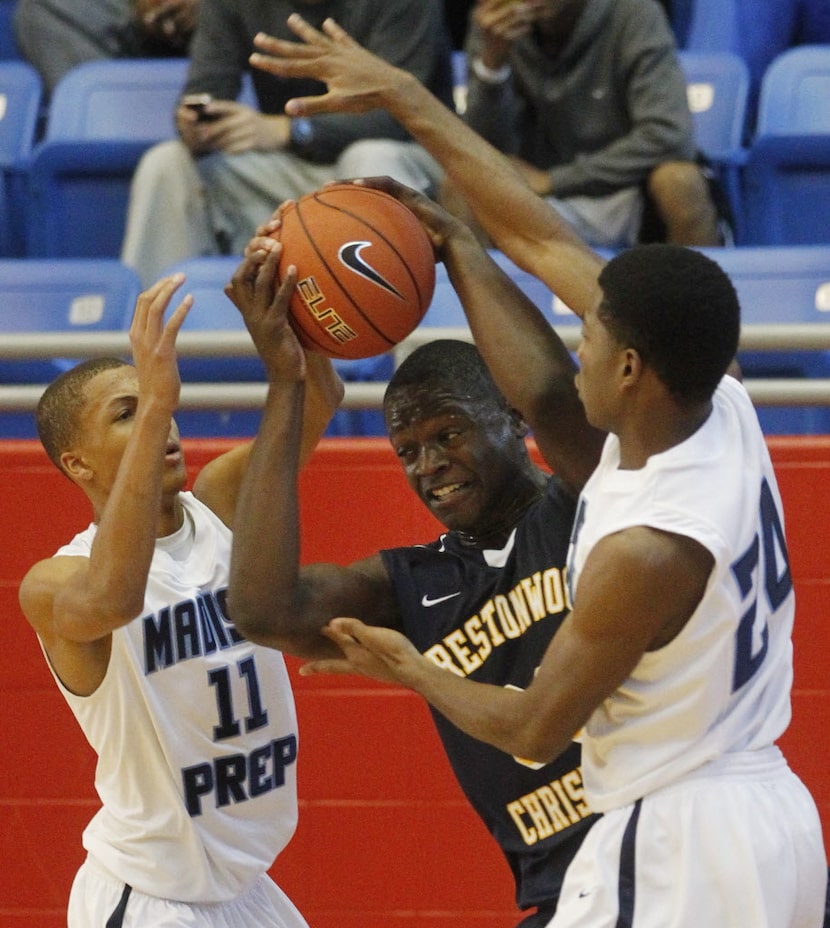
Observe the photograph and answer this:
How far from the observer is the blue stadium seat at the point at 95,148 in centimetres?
558

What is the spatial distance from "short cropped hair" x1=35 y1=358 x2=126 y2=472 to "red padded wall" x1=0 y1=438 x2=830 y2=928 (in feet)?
2.62

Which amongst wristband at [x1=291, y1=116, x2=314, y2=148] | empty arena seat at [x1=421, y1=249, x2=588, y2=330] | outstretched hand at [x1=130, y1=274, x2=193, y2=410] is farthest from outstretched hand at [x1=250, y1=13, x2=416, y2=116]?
wristband at [x1=291, y1=116, x2=314, y2=148]

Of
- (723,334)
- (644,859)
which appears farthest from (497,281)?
(644,859)

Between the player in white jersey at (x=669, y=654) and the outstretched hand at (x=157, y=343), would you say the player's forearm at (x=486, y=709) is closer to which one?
the player in white jersey at (x=669, y=654)

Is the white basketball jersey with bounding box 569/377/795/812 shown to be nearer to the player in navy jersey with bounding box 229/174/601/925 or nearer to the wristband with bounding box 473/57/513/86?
the player in navy jersey with bounding box 229/174/601/925

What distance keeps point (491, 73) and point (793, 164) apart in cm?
107

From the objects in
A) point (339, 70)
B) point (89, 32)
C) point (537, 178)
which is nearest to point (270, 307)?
point (339, 70)

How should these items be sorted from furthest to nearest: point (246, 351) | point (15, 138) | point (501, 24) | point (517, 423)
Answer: point (15, 138), point (501, 24), point (246, 351), point (517, 423)

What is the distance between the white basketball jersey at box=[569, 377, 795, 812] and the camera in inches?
87.7

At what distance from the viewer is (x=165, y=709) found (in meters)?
3.04

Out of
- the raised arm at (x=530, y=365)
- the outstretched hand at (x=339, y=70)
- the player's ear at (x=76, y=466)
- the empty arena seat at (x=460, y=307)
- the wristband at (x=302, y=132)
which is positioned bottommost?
the empty arena seat at (x=460, y=307)

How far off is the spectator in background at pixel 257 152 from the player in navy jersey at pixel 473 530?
93.7 inches

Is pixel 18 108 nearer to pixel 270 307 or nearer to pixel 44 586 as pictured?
pixel 44 586

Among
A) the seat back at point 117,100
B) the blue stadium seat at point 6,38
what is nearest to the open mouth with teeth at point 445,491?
the seat back at point 117,100
